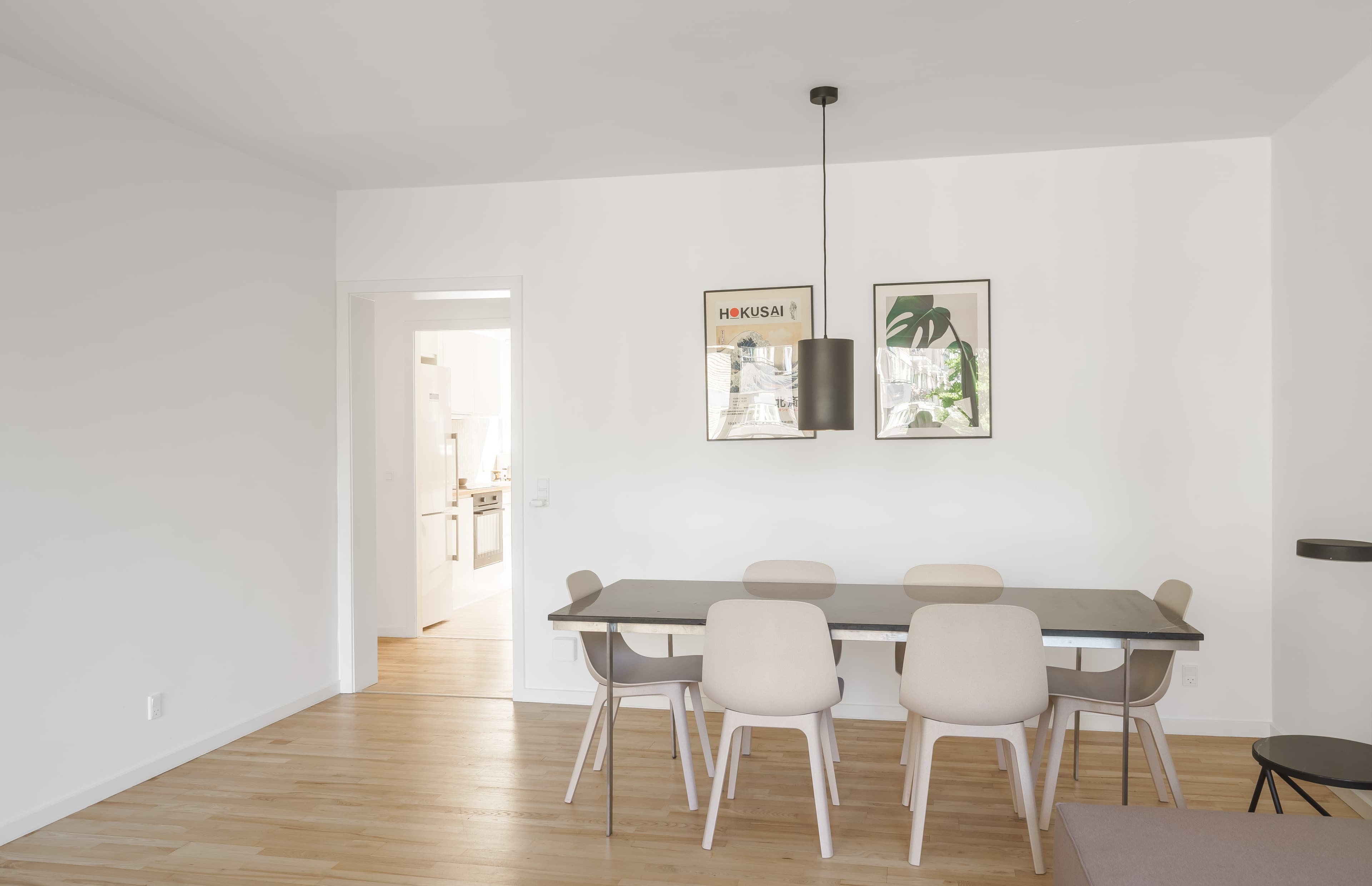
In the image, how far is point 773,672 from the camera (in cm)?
279

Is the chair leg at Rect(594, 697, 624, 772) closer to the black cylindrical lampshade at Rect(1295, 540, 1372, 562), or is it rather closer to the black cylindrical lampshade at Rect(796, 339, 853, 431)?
the black cylindrical lampshade at Rect(796, 339, 853, 431)

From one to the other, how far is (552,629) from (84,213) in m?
2.79

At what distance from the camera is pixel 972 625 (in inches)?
105

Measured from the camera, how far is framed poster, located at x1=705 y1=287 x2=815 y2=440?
436cm

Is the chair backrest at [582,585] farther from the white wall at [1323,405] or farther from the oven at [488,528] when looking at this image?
the oven at [488,528]

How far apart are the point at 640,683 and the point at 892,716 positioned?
65.4 inches

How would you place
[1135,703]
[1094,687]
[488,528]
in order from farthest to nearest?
[488,528] → [1094,687] → [1135,703]

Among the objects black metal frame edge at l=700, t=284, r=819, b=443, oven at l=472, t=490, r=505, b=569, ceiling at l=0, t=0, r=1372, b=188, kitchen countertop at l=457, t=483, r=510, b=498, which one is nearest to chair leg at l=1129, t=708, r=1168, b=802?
black metal frame edge at l=700, t=284, r=819, b=443

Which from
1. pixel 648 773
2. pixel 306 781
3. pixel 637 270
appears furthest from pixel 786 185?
pixel 306 781

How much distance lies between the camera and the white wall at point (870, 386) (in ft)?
13.2

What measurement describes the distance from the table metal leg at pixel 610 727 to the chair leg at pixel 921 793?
1.01 m

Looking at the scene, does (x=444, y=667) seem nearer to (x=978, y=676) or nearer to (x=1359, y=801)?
(x=978, y=676)

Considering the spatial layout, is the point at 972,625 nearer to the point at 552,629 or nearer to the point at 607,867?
Answer: the point at 607,867

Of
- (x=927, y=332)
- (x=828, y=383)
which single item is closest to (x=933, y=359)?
(x=927, y=332)
